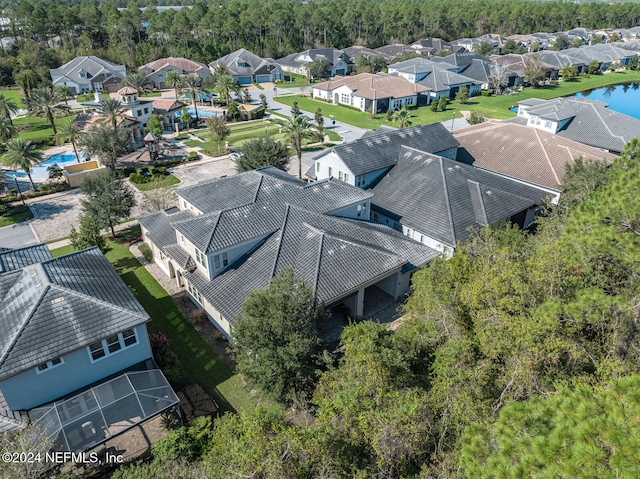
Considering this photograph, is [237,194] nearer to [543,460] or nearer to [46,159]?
[543,460]

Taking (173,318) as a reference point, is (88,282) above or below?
above

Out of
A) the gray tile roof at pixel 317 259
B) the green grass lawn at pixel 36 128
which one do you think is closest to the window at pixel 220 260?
the gray tile roof at pixel 317 259

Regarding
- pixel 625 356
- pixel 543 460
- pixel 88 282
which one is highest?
pixel 543 460

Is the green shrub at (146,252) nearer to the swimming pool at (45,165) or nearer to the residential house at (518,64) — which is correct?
the swimming pool at (45,165)

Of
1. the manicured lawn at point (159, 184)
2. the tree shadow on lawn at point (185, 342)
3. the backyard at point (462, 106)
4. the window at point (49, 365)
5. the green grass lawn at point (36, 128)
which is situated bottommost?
the backyard at point (462, 106)

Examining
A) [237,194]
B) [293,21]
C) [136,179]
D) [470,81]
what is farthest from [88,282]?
[293,21]

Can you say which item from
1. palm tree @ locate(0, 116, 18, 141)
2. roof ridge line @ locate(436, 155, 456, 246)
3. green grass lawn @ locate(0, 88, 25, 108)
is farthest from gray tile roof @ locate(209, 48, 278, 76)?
roof ridge line @ locate(436, 155, 456, 246)

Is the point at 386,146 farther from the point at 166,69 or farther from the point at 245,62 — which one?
the point at 245,62
